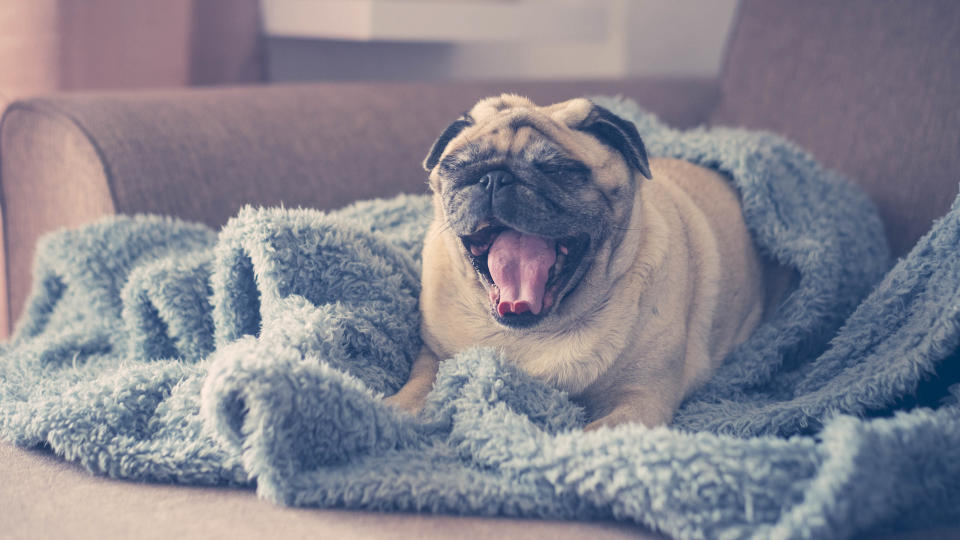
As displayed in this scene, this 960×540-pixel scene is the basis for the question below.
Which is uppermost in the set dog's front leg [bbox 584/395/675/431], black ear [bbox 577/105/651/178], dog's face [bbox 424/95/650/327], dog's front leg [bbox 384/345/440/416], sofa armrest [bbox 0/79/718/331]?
black ear [bbox 577/105/651/178]

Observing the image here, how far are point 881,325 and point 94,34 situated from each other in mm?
1614

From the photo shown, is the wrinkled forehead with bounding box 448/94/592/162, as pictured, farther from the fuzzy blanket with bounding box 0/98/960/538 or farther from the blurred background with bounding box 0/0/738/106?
the blurred background with bounding box 0/0/738/106

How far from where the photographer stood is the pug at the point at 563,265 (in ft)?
3.71

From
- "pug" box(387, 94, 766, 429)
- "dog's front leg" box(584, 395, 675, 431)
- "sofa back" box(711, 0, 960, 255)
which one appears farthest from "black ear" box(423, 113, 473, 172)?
"sofa back" box(711, 0, 960, 255)

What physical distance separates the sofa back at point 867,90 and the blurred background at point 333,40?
680mm

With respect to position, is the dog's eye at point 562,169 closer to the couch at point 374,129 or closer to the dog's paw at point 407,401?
the dog's paw at point 407,401

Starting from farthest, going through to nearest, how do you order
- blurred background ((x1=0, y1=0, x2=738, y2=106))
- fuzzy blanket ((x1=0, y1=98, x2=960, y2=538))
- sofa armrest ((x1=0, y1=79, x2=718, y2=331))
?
blurred background ((x1=0, y1=0, x2=738, y2=106)), sofa armrest ((x1=0, y1=79, x2=718, y2=331)), fuzzy blanket ((x1=0, y1=98, x2=960, y2=538))

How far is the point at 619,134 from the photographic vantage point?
118 cm

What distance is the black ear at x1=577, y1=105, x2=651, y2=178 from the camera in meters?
1.17

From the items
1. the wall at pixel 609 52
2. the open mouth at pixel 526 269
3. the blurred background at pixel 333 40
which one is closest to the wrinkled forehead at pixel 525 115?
the open mouth at pixel 526 269

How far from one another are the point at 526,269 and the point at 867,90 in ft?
2.97

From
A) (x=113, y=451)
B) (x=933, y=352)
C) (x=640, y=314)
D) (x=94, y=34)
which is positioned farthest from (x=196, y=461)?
(x=94, y=34)

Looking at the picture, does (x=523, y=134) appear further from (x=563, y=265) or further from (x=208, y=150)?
(x=208, y=150)

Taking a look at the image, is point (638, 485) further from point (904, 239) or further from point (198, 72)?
point (198, 72)
